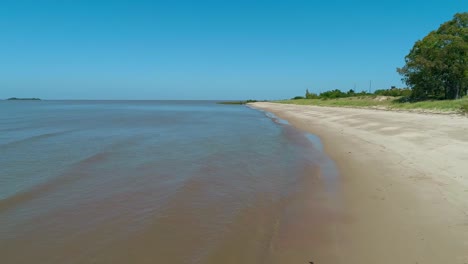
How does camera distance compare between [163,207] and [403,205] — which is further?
[163,207]

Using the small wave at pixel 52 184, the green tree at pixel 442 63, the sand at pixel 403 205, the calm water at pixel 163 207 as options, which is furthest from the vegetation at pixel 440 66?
the small wave at pixel 52 184

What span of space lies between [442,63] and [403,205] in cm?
3828

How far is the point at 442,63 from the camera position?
35.4m

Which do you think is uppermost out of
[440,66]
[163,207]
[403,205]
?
[440,66]

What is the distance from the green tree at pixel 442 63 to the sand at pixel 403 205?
3041 centimetres

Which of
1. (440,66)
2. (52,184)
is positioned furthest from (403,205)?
(440,66)

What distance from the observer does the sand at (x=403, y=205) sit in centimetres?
425

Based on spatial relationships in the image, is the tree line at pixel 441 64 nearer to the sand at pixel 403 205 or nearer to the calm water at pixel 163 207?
the sand at pixel 403 205

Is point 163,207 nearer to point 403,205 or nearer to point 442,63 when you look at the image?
point 403,205

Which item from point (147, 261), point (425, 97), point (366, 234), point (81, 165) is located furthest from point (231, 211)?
point (425, 97)

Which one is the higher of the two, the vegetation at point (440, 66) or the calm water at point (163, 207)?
the vegetation at point (440, 66)

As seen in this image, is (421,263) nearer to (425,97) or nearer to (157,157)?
(157,157)

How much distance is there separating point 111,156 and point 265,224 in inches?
347

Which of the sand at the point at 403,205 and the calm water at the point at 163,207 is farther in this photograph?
the calm water at the point at 163,207
